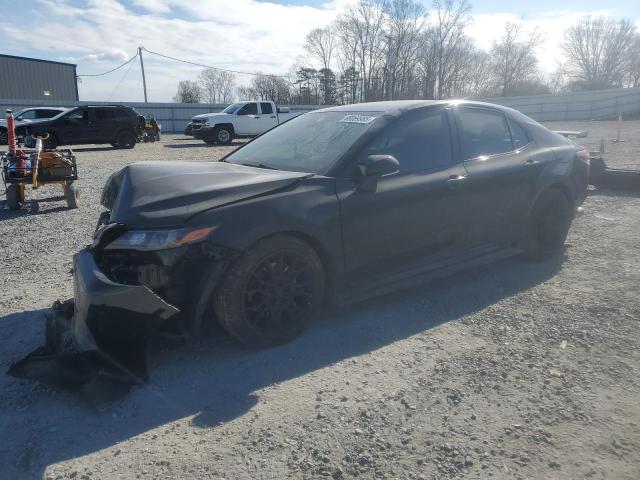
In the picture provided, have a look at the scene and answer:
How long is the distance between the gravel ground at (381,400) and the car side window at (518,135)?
1374mm

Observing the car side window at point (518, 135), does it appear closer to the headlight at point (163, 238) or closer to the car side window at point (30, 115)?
the headlight at point (163, 238)

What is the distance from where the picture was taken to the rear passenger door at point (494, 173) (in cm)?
431

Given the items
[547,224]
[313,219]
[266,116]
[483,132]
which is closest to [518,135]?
[483,132]

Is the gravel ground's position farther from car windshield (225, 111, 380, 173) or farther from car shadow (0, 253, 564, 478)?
car windshield (225, 111, 380, 173)

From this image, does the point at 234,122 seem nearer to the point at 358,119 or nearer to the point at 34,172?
the point at 34,172

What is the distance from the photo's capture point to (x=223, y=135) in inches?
910

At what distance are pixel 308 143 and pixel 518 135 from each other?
6.99 feet

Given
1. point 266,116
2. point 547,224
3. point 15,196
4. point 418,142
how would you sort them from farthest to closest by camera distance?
1. point 266,116
2. point 15,196
3. point 547,224
4. point 418,142

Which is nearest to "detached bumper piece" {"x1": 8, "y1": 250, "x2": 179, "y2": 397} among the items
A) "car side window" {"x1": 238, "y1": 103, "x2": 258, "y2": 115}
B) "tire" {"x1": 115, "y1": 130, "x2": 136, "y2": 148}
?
"tire" {"x1": 115, "y1": 130, "x2": 136, "y2": 148}

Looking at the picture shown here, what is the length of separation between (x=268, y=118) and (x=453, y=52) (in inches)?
1652

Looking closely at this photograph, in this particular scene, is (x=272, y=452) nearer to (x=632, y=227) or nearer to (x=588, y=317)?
(x=588, y=317)

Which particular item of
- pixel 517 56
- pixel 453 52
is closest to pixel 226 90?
pixel 453 52

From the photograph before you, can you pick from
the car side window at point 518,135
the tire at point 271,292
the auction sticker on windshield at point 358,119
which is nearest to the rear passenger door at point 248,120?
the car side window at point 518,135

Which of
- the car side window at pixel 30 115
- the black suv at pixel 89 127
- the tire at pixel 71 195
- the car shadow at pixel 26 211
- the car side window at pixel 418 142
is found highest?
the car side window at pixel 30 115
